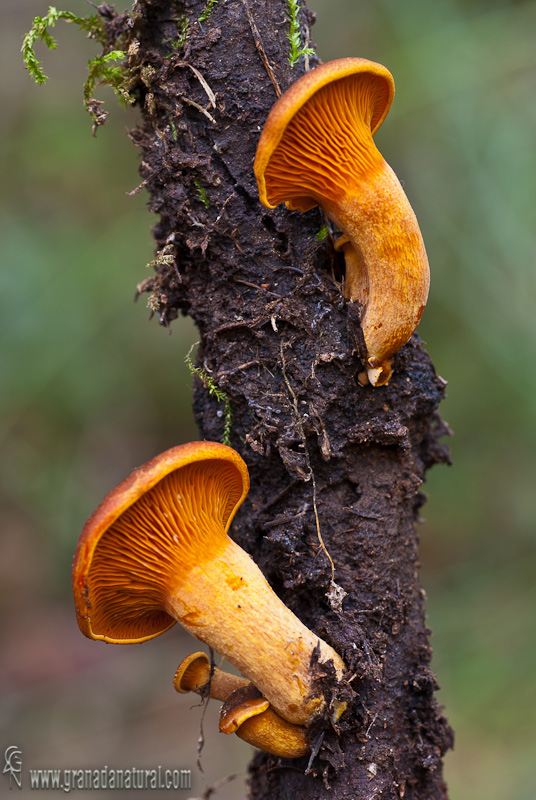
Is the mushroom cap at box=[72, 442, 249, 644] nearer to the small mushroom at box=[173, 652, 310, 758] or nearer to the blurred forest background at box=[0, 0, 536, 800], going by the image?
the small mushroom at box=[173, 652, 310, 758]

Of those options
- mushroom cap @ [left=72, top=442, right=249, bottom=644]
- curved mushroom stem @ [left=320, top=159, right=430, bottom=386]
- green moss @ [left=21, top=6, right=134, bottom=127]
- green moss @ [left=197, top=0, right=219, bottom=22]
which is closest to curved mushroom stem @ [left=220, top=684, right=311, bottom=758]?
mushroom cap @ [left=72, top=442, right=249, bottom=644]

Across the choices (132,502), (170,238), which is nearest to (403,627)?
(132,502)

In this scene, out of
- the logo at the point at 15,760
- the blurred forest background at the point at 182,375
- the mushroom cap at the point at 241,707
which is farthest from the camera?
the logo at the point at 15,760

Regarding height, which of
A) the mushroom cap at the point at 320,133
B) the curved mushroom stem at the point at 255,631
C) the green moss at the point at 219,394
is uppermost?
the mushroom cap at the point at 320,133

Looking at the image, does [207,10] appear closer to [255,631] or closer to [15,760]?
[255,631]

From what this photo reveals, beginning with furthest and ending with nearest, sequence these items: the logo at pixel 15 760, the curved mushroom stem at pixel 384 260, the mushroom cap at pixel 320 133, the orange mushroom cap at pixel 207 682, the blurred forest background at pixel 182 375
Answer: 1. the logo at pixel 15 760
2. the blurred forest background at pixel 182 375
3. the orange mushroom cap at pixel 207 682
4. the curved mushroom stem at pixel 384 260
5. the mushroom cap at pixel 320 133

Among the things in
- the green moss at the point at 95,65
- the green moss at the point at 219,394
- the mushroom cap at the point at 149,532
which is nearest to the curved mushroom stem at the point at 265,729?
the mushroom cap at the point at 149,532

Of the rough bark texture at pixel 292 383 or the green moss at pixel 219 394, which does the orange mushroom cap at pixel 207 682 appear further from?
the green moss at pixel 219 394

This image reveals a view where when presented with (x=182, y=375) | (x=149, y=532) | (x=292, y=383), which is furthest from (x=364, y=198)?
(x=182, y=375)
